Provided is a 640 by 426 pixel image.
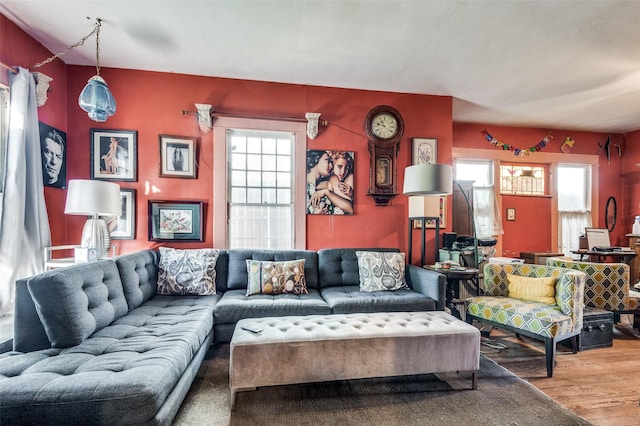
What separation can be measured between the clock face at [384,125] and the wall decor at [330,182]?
17.6 inches

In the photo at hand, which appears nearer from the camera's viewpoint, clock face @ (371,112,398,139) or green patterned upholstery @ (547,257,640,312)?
green patterned upholstery @ (547,257,640,312)

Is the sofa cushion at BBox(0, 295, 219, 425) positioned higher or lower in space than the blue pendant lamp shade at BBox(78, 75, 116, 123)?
lower

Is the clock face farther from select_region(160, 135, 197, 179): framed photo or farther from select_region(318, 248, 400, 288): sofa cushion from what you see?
select_region(160, 135, 197, 179): framed photo

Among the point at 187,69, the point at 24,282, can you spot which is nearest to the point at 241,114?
the point at 187,69

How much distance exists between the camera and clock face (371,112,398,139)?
387 centimetres

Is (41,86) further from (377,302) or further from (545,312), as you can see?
(545,312)

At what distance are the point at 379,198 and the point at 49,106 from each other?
3.76 metres

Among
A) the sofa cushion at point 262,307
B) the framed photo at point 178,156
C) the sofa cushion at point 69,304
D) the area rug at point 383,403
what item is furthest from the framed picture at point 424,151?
the sofa cushion at point 69,304

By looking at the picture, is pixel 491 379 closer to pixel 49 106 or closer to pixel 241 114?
pixel 241 114

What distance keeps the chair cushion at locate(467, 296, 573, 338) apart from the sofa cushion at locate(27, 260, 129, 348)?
10.1 ft

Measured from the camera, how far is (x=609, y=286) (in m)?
3.08

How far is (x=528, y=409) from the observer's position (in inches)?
72.0

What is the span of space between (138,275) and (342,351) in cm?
192

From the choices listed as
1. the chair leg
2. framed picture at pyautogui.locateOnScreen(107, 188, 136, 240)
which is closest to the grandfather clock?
the chair leg
